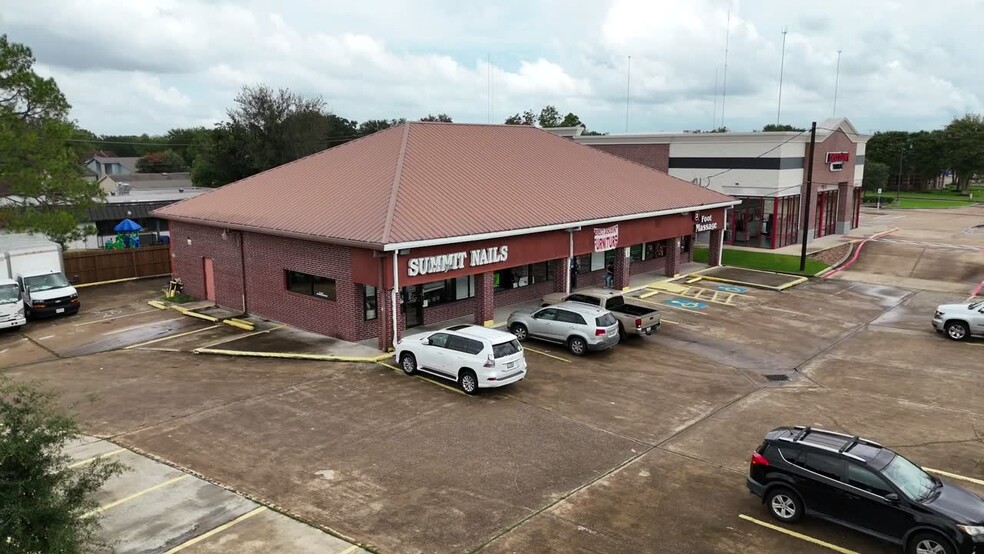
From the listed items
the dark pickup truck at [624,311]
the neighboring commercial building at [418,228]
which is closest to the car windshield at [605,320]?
the dark pickup truck at [624,311]

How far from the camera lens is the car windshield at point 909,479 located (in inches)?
441

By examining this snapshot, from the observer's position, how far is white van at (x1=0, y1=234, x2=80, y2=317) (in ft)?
94.7

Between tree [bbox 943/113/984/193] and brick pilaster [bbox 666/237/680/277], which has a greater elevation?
tree [bbox 943/113/984/193]

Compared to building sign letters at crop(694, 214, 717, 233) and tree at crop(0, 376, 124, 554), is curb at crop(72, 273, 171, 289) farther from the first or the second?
tree at crop(0, 376, 124, 554)

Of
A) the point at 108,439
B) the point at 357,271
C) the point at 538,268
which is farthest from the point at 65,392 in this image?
the point at 538,268

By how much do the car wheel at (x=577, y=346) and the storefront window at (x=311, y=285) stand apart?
28.7 feet

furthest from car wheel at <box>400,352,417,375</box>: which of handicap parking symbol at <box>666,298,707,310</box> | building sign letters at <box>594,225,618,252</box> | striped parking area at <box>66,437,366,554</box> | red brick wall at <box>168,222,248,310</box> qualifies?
handicap parking symbol at <box>666,298,707,310</box>

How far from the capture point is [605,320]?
22.8m

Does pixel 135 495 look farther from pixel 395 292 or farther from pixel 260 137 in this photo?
pixel 260 137

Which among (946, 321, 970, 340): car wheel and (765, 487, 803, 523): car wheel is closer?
(765, 487, 803, 523): car wheel

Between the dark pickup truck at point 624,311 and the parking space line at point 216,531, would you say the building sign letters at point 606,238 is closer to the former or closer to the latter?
the dark pickup truck at point 624,311

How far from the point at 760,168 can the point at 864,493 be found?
1517 inches

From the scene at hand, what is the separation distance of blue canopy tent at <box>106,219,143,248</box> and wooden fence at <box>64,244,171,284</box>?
21.5 feet

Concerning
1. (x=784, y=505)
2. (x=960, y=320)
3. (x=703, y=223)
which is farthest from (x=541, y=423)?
(x=703, y=223)
